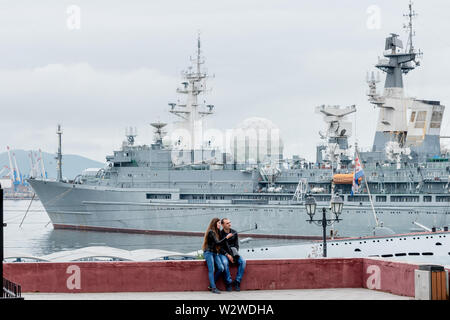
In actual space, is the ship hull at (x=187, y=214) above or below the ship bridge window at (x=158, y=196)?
below

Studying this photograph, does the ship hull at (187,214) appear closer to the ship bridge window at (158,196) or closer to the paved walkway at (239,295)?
the ship bridge window at (158,196)

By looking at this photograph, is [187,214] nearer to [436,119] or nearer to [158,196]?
[158,196]

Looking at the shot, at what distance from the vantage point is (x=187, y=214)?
5562 cm

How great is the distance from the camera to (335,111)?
55719 mm

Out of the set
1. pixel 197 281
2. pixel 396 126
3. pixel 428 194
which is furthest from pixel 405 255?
pixel 396 126

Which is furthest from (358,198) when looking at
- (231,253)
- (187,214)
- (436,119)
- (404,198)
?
(231,253)

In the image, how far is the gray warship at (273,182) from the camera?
164 feet

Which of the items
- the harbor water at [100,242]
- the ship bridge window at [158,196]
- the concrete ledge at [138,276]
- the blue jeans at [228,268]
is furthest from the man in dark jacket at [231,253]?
the ship bridge window at [158,196]

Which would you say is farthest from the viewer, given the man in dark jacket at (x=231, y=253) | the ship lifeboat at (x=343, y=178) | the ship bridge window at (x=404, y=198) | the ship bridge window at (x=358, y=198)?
the ship lifeboat at (x=343, y=178)

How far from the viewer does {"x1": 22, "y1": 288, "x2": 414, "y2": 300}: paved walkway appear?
11281 millimetres

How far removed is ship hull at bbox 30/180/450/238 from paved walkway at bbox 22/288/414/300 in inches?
1471

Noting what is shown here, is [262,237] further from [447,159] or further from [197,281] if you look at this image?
[197,281]

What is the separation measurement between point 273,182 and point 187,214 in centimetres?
691

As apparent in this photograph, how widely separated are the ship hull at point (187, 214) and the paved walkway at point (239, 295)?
37.4m
